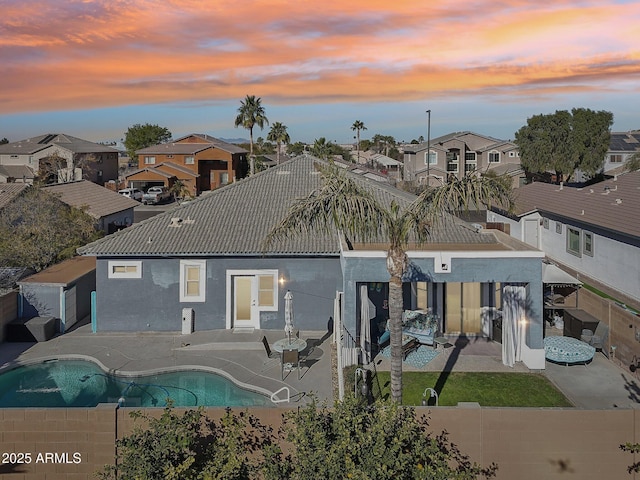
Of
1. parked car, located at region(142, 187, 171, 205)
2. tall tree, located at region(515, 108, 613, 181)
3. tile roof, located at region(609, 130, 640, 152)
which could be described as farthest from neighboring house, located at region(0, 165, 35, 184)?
tile roof, located at region(609, 130, 640, 152)

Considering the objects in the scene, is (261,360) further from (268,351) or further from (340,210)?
(340,210)

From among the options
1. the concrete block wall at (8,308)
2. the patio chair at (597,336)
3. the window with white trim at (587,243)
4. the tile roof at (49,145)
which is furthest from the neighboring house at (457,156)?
the concrete block wall at (8,308)

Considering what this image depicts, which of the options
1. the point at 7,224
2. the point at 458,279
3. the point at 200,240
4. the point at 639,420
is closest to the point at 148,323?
the point at 200,240

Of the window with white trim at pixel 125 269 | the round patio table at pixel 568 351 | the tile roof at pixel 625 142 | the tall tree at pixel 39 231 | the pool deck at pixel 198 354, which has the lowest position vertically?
the pool deck at pixel 198 354

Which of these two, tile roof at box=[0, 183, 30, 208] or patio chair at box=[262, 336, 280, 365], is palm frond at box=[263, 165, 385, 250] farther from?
tile roof at box=[0, 183, 30, 208]

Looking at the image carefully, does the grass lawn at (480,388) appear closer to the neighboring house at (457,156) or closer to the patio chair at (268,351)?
the patio chair at (268,351)

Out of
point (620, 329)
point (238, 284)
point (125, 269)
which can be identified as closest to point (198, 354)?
point (238, 284)
